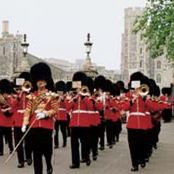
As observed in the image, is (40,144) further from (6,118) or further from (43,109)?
(6,118)

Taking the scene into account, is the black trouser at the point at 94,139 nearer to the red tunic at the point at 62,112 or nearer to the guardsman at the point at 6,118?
the guardsman at the point at 6,118

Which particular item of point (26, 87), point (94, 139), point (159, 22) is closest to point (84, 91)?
point (26, 87)

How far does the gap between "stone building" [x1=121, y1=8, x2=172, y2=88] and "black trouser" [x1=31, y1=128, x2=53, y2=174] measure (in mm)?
80957

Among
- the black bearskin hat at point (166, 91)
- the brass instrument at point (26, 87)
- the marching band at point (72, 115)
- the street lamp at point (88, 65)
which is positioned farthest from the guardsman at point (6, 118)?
the black bearskin hat at point (166, 91)

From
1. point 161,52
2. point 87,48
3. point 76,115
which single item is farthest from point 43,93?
point 161,52

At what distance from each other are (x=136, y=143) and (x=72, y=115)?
1.39 meters

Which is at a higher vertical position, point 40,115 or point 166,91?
point 40,115

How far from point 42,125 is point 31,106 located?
1.11 ft

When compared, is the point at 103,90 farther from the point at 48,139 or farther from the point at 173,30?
the point at 173,30

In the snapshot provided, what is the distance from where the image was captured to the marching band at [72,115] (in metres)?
7.52

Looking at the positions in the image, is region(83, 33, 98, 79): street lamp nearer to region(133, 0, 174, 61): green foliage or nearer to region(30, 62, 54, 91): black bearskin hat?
region(133, 0, 174, 61): green foliage

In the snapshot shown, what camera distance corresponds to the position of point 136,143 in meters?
9.24

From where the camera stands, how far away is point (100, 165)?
9.91 m

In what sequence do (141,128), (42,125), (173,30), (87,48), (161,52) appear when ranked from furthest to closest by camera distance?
(161,52) < (87,48) < (173,30) < (141,128) < (42,125)
